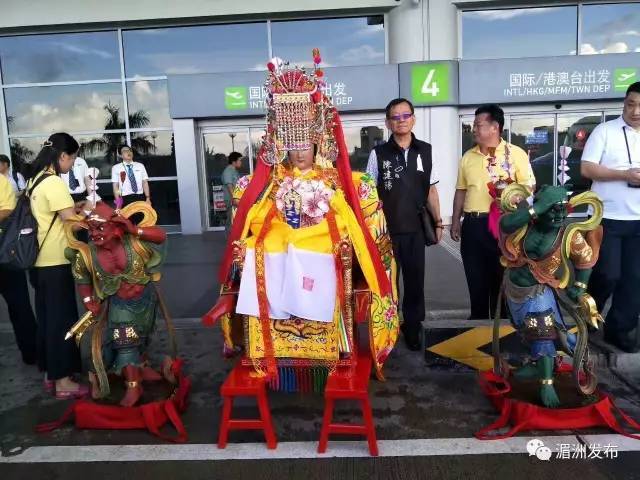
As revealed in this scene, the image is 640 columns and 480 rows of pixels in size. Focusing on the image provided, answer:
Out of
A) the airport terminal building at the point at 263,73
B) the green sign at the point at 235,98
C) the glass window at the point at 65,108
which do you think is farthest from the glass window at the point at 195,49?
the green sign at the point at 235,98

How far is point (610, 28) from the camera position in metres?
10.0

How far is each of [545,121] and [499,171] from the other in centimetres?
706

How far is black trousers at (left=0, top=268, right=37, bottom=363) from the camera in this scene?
3.76 meters

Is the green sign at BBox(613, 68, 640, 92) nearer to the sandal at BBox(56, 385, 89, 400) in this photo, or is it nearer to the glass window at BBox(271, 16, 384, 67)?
the glass window at BBox(271, 16, 384, 67)

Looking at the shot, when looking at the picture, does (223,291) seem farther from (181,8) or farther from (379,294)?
(181,8)

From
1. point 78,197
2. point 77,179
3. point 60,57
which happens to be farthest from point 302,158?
point 60,57

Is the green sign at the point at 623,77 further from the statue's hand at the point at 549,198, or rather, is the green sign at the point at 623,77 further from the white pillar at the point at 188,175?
the statue's hand at the point at 549,198

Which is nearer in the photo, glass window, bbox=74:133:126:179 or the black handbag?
the black handbag

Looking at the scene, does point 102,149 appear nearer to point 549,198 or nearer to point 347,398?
point 347,398

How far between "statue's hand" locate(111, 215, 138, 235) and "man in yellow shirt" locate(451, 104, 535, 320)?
226 cm

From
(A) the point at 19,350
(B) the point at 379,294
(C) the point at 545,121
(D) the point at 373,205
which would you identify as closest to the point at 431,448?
(B) the point at 379,294

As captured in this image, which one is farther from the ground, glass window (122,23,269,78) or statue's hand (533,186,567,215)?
glass window (122,23,269,78)

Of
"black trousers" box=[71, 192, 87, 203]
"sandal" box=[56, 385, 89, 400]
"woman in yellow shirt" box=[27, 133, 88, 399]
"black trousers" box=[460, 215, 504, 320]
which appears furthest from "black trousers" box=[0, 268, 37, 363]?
"black trousers" box=[460, 215, 504, 320]

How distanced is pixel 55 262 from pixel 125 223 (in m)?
0.66
